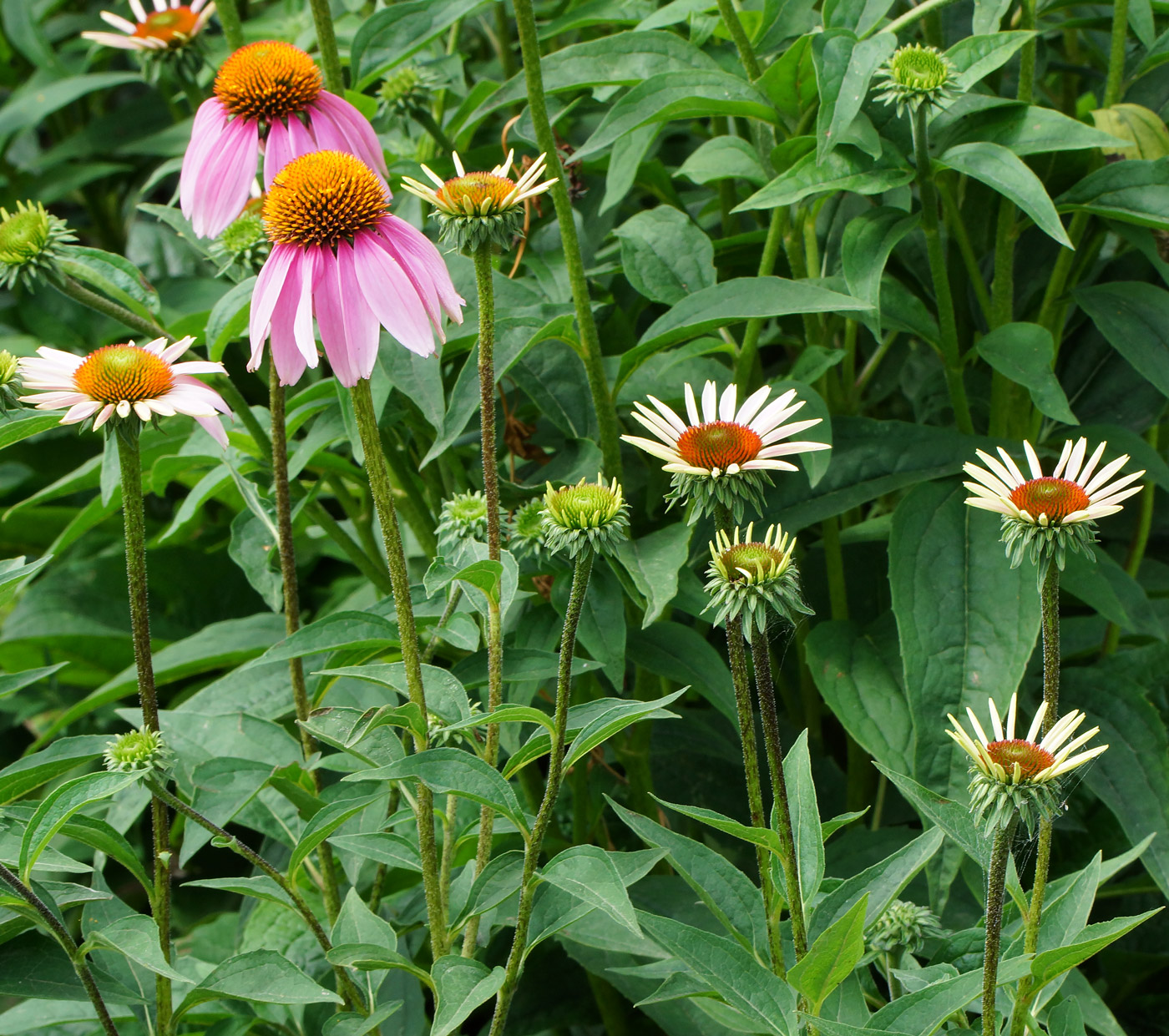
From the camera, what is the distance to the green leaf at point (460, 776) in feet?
2.03

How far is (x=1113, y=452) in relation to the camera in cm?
104

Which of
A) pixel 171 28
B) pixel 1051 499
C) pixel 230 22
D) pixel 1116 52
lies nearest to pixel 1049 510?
pixel 1051 499

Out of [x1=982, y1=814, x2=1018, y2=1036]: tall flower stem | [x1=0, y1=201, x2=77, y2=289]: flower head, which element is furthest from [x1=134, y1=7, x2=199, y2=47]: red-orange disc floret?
[x1=982, y1=814, x2=1018, y2=1036]: tall flower stem

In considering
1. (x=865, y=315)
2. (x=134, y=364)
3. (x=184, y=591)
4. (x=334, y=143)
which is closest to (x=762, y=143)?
(x=865, y=315)

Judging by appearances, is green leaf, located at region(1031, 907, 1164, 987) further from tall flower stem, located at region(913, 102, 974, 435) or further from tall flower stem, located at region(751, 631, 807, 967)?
tall flower stem, located at region(913, 102, 974, 435)

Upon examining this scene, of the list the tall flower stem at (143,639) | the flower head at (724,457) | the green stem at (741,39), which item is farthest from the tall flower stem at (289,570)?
the green stem at (741,39)

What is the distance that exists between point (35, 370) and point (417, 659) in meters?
0.30

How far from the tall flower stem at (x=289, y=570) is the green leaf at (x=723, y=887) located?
0.93 ft

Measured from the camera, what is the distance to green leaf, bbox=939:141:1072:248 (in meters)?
0.82

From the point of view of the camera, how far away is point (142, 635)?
714 millimetres

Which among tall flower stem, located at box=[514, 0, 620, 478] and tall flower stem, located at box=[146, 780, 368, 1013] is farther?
tall flower stem, located at box=[514, 0, 620, 478]

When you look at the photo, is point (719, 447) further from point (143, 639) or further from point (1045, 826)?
point (143, 639)

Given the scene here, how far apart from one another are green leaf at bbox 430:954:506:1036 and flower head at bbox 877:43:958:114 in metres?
0.66

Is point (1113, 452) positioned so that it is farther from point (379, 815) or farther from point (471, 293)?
point (379, 815)
